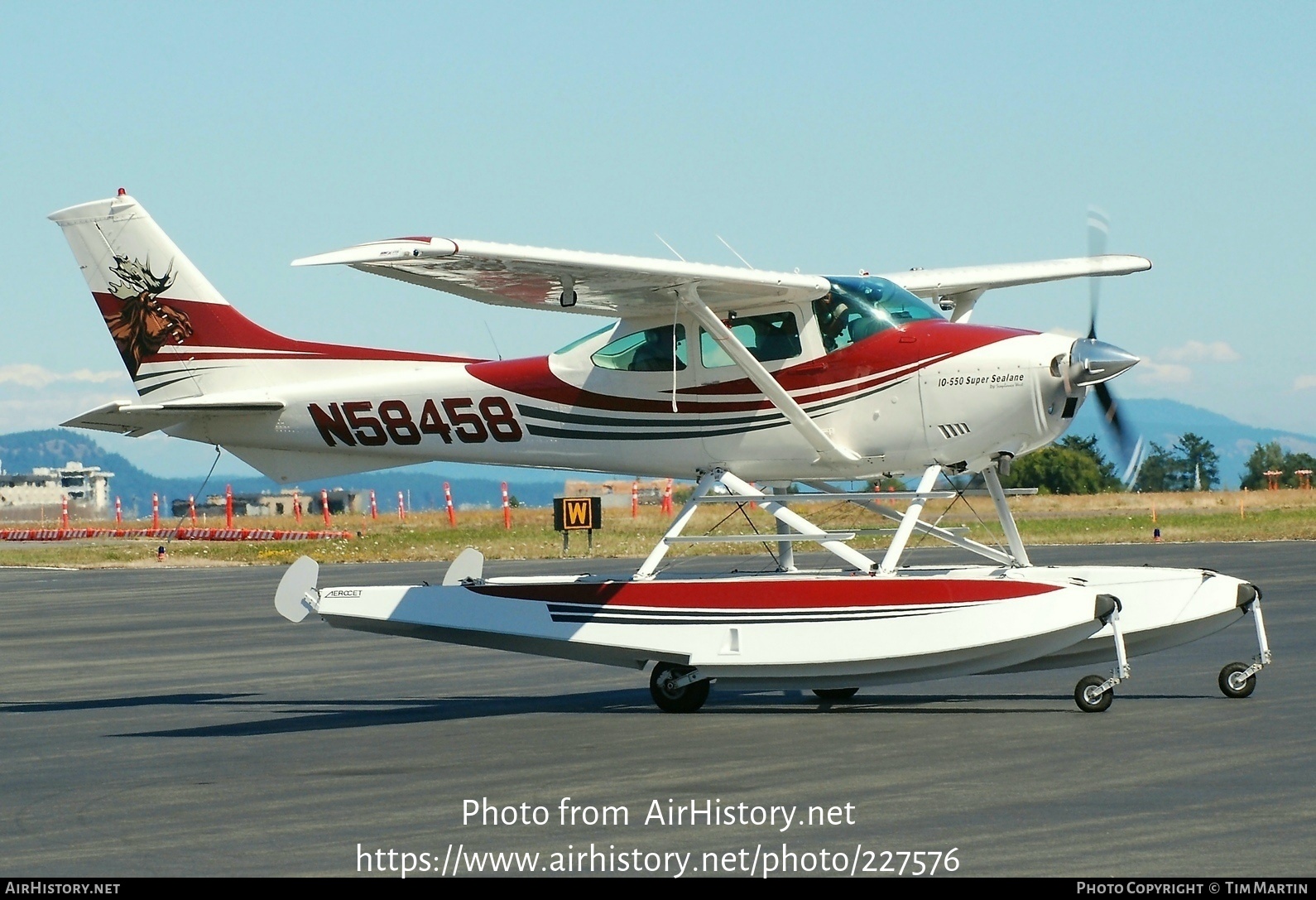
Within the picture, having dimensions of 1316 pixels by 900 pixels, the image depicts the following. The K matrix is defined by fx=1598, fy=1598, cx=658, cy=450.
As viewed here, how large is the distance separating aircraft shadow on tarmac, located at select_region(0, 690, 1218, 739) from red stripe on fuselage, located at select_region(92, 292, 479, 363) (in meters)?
3.26

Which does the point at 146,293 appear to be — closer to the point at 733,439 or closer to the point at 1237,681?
the point at 733,439

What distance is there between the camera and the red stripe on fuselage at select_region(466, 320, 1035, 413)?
42.1 ft

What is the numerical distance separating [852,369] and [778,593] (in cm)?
200

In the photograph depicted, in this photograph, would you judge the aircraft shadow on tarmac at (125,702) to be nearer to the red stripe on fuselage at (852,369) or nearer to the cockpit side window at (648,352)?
the red stripe on fuselage at (852,369)

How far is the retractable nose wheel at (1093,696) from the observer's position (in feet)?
37.1

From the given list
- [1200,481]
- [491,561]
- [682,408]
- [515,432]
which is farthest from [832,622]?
[1200,481]

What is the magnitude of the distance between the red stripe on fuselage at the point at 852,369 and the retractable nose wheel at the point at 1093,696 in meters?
2.87

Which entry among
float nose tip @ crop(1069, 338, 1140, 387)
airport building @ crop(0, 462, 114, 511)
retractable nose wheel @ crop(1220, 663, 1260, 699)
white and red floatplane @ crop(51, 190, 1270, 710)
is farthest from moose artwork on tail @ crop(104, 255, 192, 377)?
airport building @ crop(0, 462, 114, 511)

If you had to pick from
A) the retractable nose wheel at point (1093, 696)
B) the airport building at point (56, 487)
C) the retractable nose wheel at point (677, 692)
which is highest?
the retractable nose wheel at point (1093, 696)

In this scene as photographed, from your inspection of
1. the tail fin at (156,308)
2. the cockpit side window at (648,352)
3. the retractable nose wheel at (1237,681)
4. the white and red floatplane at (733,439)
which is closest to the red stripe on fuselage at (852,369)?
the white and red floatplane at (733,439)

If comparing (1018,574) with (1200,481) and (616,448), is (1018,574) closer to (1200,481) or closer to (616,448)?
(616,448)

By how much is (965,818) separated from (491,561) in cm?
2510

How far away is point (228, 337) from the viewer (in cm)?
1550

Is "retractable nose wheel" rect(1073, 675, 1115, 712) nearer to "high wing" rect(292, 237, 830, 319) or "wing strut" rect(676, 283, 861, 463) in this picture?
"wing strut" rect(676, 283, 861, 463)
